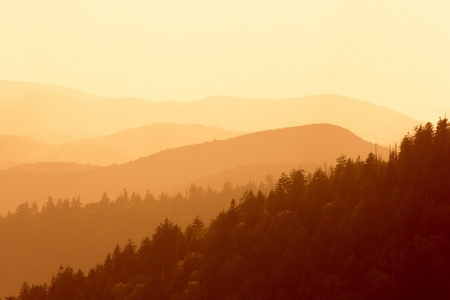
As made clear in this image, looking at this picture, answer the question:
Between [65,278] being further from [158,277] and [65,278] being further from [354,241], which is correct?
[354,241]

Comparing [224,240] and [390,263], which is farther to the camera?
[224,240]

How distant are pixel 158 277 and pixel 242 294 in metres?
29.7

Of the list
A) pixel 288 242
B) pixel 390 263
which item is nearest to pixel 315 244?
pixel 288 242

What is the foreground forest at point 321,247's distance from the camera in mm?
145375

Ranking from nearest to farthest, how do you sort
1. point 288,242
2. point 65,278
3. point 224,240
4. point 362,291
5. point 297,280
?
point 362,291
point 297,280
point 288,242
point 224,240
point 65,278

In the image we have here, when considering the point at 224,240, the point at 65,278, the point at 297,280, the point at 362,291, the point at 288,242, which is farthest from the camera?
the point at 65,278

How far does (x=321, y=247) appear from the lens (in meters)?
160

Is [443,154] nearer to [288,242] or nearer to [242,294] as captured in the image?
[288,242]

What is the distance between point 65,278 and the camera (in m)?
194

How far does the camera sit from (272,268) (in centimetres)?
16312

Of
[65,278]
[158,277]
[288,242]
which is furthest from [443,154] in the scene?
[65,278]

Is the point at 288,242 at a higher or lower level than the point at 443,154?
lower

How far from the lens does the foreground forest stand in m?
145

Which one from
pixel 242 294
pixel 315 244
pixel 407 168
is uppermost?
pixel 407 168
